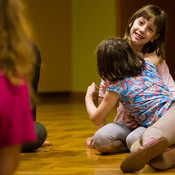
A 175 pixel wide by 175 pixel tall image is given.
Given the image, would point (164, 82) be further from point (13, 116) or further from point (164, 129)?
point (13, 116)

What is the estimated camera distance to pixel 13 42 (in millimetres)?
951

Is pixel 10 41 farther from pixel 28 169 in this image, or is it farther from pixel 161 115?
pixel 161 115

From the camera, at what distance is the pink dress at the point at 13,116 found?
91cm

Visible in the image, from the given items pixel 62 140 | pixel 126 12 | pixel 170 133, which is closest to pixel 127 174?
pixel 170 133

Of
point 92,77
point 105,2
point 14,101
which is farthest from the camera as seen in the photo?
point 92,77

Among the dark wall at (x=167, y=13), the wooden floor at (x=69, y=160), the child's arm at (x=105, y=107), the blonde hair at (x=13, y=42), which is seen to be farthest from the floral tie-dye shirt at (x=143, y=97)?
the dark wall at (x=167, y=13)

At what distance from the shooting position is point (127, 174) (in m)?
1.49

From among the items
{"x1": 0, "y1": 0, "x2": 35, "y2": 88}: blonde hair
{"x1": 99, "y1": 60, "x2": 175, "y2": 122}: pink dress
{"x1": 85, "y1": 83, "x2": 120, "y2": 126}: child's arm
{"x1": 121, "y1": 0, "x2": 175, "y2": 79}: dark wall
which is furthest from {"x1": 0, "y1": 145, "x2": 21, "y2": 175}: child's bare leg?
{"x1": 121, "y1": 0, "x2": 175, "y2": 79}: dark wall

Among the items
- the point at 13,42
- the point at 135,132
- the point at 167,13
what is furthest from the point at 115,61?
the point at 167,13

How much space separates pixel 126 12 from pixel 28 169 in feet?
13.1

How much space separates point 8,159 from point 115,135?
3.41 feet

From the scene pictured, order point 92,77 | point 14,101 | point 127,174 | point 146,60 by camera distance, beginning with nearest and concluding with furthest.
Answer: point 14,101, point 127,174, point 146,60, point 92,77

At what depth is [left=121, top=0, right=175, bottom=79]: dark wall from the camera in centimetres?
525

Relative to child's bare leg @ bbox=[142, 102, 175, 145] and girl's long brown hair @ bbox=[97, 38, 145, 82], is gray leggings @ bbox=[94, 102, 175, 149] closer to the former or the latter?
child's bare leg @ bbox=[142, 102, 175, 145]
